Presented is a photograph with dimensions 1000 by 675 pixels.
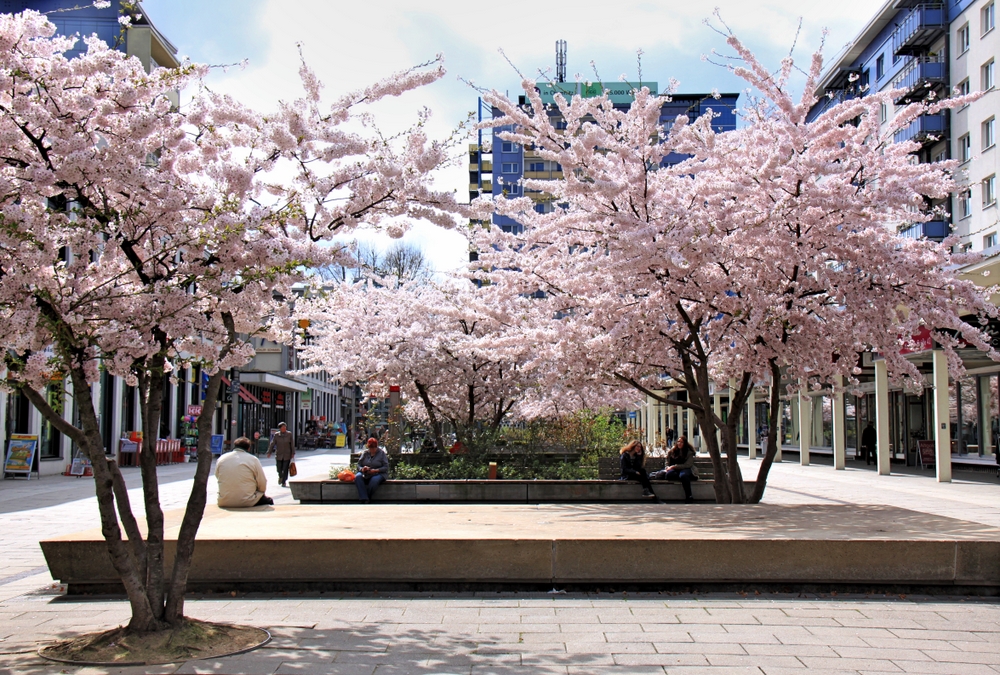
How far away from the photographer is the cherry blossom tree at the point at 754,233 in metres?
11.8

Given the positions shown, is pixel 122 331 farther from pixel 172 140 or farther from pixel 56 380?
pixel 172 140

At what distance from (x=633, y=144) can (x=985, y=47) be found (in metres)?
34.4

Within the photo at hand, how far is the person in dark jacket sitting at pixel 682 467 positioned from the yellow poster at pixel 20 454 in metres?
18.0

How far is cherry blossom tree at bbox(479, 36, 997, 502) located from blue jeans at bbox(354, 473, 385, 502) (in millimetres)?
4727

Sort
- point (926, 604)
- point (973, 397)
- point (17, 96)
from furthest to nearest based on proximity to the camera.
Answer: point (973, 397) < point (926, 604) < point (17, 96)

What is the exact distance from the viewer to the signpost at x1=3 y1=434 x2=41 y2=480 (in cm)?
2545

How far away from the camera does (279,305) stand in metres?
7.06

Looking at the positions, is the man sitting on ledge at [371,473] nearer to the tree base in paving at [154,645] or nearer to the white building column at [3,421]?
the tree base in paving at [154,645]

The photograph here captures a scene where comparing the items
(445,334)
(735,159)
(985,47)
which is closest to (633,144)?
(735,159)

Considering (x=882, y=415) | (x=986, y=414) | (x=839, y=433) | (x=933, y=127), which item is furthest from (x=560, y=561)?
(x=933, y=127)

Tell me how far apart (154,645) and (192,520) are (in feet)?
2.78

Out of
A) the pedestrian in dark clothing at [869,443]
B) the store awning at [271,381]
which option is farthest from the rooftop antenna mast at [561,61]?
the pedestrian in dark clothing at [869,443]

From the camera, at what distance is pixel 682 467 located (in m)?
15.6

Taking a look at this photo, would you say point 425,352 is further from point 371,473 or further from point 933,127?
point 933,127
